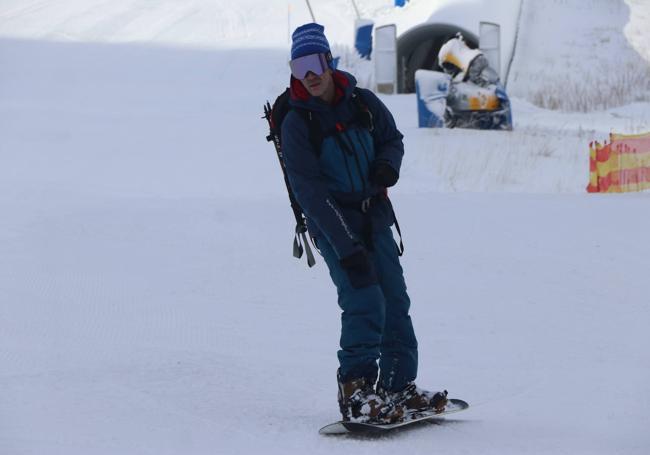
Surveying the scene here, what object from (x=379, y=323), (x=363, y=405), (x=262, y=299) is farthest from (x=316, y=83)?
(x=262, y=299)

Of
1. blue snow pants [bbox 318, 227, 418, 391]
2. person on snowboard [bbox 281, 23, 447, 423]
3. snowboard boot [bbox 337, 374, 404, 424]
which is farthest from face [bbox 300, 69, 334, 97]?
snowboard boot [bbox 337, 374, 404, 424]

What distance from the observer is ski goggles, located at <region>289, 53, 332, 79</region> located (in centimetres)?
471

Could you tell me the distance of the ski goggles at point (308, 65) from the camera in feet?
15.4

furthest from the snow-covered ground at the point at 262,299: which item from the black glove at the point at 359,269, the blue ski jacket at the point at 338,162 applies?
the blue ski jacket at the point at 338,162

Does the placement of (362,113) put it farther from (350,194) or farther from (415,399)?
(415,399)

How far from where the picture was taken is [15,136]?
52.9ft

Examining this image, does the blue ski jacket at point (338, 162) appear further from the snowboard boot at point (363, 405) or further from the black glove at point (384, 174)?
the snowboard boot at point (363, 405)

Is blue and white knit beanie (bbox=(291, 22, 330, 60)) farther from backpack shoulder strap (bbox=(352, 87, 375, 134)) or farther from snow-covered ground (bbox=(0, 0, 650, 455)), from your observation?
snow-covered ground (bbox=(0, 0, 650, 455))

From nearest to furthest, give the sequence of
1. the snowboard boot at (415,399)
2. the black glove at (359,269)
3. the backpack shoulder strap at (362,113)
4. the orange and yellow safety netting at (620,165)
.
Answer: the black glove at (359,269) < the backpack shoulder strap at (362,113) < the snowboard boot at (415,399) < the orange and yellow safety netting at (620,165)

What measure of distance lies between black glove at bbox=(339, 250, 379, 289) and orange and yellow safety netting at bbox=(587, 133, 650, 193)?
9.59 meters

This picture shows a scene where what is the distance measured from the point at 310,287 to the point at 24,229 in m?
2.80

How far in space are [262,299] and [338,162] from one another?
124 inches

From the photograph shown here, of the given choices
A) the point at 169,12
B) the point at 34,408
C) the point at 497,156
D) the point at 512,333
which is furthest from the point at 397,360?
the point at 169,12

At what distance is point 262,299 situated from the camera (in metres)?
7.80
